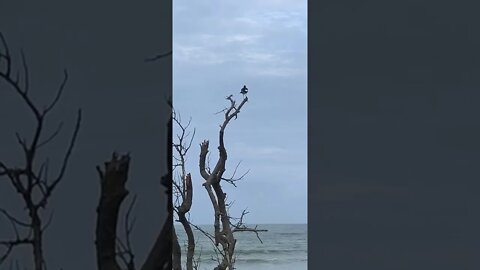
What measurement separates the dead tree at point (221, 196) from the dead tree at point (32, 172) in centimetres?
132

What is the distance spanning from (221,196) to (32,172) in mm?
1623

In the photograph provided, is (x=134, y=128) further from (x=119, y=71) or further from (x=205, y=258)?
(x=205, y=258)

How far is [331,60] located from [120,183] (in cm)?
64

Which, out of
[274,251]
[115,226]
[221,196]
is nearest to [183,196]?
[221,196]

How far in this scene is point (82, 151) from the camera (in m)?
1.95

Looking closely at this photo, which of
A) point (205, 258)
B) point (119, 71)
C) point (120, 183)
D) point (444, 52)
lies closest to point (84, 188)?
point (120, 183)

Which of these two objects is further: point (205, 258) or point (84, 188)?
point (205, 258)

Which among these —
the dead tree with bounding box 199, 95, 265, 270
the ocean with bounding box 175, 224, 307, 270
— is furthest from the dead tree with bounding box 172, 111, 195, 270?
the ocean with bounding box 175, 224, 307, 270

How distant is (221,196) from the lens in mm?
3496

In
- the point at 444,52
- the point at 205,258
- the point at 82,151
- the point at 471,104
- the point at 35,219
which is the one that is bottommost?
the point at 205,258

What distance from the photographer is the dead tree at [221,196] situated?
10.8 ft

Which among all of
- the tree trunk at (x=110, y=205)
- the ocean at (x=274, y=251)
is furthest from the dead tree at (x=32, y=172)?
the ocean at (x=274, y=251)

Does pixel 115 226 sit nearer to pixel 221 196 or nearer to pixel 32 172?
pixel 32 172

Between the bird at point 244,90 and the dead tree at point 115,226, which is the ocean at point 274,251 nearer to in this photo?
the bird at point 244,90
